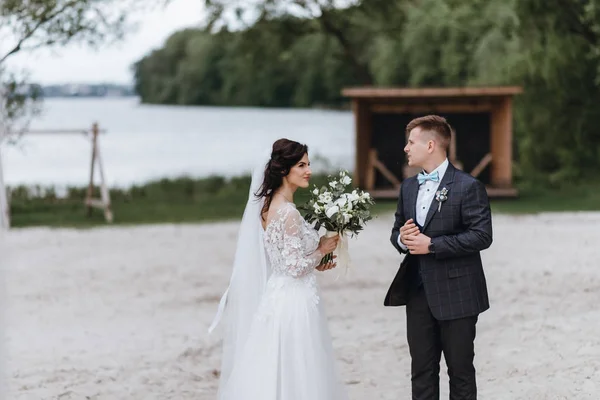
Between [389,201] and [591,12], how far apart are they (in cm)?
604

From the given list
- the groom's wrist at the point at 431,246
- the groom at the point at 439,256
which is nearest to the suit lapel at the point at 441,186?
the groom at the point at 439,256

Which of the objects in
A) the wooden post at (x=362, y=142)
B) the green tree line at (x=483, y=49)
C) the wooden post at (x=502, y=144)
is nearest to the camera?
the wooden post at (x=502, y=144)

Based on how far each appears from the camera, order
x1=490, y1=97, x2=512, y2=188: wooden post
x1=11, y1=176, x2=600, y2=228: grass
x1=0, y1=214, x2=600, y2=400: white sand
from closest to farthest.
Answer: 1. x1=0, y1=214, x2=600, y2=400: white sand
2. x1=11, y1=176, x2=600, y2=228: grass
3. x1=490, y1=97, x2=512, y2=188: wooden post

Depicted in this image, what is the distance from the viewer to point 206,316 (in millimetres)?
9742

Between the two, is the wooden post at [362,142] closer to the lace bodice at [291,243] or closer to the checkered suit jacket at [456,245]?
the lace bodice at [291,243]

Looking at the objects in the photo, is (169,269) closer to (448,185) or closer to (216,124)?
(448,185)

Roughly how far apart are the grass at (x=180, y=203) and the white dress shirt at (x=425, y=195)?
12.3 m

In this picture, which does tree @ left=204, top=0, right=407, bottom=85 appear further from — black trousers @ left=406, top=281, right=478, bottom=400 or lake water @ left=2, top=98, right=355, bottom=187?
black trousers @ left=406, top=281, right=478, bottom=400

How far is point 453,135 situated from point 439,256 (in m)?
15.4

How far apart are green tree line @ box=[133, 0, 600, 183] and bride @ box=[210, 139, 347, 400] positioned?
16.9 meters

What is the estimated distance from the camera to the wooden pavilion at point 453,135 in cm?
1956

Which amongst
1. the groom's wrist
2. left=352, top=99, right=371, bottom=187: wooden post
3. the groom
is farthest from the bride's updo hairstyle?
left=352, top=99, right=371, bottom=187: wooden post

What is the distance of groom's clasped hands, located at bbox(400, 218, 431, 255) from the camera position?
4.75 m

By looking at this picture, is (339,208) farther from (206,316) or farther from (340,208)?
(206,316)
